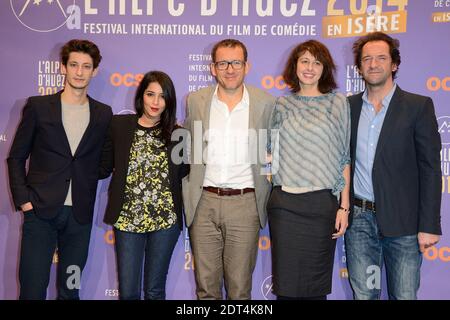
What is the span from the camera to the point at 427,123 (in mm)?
2902

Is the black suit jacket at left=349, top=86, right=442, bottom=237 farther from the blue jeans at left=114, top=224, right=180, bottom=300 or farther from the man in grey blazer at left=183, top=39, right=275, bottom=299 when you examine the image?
the blue jeans at left=114, top=224, right=180, bottom=300

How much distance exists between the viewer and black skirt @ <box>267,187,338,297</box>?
114 inches

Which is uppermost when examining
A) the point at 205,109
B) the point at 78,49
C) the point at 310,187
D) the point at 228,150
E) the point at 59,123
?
the point at 78,49

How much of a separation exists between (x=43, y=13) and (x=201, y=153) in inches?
72.4

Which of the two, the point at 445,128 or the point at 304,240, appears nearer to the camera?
the point at 304,240

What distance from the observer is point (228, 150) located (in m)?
3.04

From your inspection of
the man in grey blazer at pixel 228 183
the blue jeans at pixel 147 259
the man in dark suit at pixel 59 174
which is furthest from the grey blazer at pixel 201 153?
the man in dark suit at pixel 59 174

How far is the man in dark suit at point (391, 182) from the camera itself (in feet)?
9.49

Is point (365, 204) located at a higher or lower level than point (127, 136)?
lower

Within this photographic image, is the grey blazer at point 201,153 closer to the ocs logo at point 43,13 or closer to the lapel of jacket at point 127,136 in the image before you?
the lapel of jacket at point 127,136

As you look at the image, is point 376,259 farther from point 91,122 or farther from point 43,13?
point 43,13

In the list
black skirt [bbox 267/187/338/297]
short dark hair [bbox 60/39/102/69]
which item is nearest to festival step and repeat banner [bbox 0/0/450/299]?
short dark hair [bbox 60/39/102/69]

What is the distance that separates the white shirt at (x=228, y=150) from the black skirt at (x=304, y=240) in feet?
1.06

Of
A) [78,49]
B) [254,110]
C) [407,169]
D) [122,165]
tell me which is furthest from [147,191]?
[407,169]
